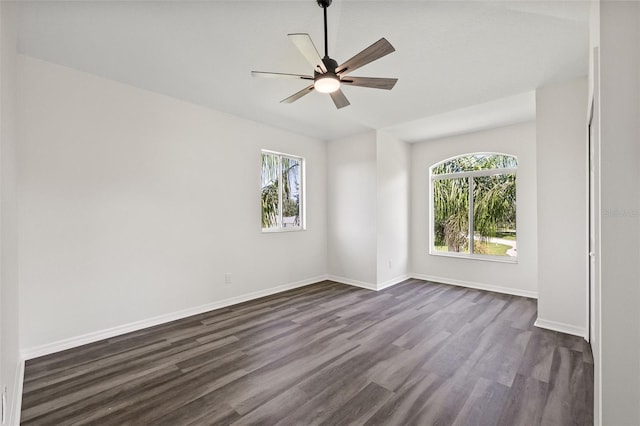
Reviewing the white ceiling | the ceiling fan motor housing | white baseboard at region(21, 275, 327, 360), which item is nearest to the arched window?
the white ceiling

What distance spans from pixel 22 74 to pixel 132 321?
257 cm

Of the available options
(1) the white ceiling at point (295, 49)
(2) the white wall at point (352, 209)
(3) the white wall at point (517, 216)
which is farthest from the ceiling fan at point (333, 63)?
(3) the white wall at point (517, 216)

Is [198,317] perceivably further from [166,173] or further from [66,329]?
[166,173]

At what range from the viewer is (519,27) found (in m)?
2.17

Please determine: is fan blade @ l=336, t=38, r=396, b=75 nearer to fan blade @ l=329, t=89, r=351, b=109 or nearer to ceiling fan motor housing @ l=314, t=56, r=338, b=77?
ceiling fan motor housing @ l=314, t=56, r=338, b=77

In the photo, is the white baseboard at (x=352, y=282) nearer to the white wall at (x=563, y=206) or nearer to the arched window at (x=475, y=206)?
the arched window at (x=475, y=206)

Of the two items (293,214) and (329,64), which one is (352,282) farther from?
(329,64)

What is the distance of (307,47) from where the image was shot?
1927 millimetres

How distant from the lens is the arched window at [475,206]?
15.3ft

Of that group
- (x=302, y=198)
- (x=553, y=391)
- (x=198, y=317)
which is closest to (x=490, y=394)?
(x=553, y=391)

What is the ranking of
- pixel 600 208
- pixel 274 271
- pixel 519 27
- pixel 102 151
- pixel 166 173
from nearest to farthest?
pixel 600 208
pixel 519 27
pixel 102 151
pixel 166 173
pixel 274 271

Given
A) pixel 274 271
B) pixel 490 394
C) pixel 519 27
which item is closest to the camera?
pixel 490 394

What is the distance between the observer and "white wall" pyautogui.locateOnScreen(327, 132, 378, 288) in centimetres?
485

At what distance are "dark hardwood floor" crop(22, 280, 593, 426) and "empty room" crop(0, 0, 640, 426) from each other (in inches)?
0.8
